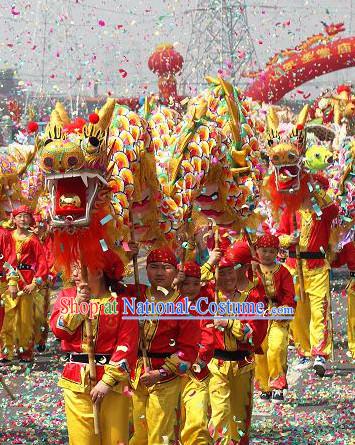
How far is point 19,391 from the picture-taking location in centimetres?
887

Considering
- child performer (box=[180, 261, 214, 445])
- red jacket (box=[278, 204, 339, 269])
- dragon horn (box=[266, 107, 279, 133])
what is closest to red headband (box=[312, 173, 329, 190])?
red jacket (box=[278, 204, 339, 269])

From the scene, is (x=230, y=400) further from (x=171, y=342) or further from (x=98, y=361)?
(x=98, y=361)

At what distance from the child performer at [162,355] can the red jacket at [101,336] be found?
282 mm

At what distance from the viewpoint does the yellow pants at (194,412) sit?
239 inches

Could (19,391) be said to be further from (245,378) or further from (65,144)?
(65,144)

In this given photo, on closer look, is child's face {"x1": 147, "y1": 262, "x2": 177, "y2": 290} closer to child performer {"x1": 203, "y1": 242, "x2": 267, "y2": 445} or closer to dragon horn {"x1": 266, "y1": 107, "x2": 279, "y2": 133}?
child performer {"x1": 203, "y1": 242, "x2": 267, "y2": 445}

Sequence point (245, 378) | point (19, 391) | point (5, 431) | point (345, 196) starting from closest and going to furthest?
point (245, 378)
point (5, 431)
point (19, 391)
point (345, 196)

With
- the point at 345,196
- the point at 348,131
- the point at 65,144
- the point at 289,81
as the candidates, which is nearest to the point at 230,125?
the point at 345,196

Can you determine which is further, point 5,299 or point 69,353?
point 5,299

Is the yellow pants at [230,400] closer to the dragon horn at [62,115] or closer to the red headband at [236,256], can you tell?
the red headband at [236,256]

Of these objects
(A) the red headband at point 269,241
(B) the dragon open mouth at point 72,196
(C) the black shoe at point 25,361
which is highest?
(B) the dragon open mouth at point 72,196

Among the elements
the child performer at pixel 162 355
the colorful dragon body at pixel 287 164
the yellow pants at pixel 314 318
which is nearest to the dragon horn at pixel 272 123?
the colorful dragon body at pixel 287 164

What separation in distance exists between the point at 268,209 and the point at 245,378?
3.94m

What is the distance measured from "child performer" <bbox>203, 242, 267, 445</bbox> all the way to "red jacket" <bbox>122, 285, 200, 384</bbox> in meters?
0.52
